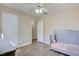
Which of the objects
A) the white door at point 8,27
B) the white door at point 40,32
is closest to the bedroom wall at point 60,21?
the white door at point 40,32

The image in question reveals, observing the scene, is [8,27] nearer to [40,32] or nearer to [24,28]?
[24,28]

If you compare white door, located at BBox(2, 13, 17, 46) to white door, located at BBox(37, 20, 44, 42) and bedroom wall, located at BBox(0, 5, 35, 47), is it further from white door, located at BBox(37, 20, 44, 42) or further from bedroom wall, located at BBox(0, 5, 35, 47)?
white door, located at BBox(37, 20, 44, 42)

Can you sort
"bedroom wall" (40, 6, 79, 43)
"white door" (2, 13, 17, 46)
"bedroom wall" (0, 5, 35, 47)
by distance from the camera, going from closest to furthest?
"white door" (2, 13, 17, 46), "bedroom wall" (0, 5, 35, 47), "bedroom wall" (40, 6, 79, 43)

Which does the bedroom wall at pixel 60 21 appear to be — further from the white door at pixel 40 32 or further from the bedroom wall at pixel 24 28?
the bedroom wall at pixel 24 28

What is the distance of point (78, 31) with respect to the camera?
2199 millimetres

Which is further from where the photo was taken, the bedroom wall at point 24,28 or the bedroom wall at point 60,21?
the bedroom wall at point 60,21

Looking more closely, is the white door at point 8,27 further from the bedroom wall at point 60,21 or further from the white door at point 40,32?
the bedroom wall at point 60,21

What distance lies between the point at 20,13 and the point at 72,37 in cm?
142

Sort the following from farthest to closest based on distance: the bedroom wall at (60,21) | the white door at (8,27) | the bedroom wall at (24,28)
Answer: the bedroom wall at (60,21), the bedroom wall at (24,28), the white door at (8,27)

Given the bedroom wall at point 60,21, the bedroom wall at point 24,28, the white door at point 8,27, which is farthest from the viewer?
the bedroom wall at point 60,21

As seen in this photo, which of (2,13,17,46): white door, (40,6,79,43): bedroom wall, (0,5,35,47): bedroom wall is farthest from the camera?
(40,6,79,43): bedroom wall

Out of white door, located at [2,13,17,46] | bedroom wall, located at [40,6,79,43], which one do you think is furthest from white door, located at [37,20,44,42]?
white door, located at [2,13,17,46]

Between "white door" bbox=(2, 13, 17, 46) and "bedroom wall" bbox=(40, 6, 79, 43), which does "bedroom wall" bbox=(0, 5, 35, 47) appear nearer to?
"white door" bbox=(2, 13, 17, 46)

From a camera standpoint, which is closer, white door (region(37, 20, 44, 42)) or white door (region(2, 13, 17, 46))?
white door (region(2, 13, 17, 46))
